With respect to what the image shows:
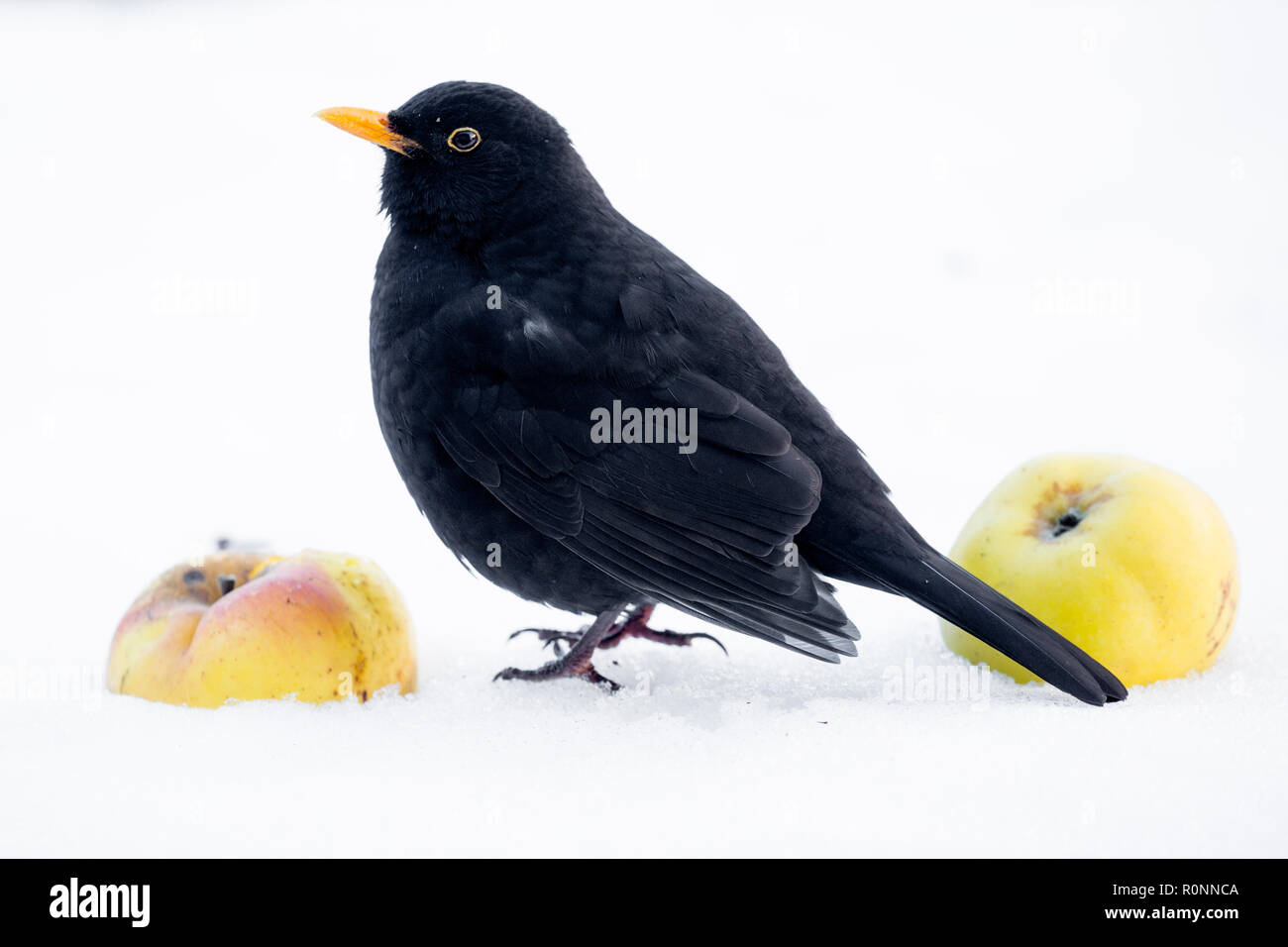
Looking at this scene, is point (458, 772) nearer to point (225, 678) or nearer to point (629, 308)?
point (225, 678)

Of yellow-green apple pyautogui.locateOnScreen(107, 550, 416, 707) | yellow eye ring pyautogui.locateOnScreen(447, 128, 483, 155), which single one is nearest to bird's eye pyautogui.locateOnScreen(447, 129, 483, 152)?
yellow eye ring pyautogui.locateOnScreen(447, 128, 483, 155)

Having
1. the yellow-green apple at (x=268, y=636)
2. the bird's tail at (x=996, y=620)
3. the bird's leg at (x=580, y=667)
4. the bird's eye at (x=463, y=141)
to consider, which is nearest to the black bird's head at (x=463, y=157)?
the bird's eye at (x=463, y=141)

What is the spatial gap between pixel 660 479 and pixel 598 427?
0.20 m

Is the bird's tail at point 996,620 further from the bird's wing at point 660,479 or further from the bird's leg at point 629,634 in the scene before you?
the bird's leg at point 629,634

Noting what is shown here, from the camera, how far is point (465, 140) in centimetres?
302

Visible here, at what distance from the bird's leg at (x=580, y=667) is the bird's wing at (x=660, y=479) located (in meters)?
0.46

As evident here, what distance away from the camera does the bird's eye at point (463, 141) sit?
119 inches

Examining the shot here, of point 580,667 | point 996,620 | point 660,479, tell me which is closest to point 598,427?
point 660,479

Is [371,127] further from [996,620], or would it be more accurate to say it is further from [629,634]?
[996,620]

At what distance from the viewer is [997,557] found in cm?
301

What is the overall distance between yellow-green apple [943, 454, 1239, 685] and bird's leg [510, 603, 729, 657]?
89 cm

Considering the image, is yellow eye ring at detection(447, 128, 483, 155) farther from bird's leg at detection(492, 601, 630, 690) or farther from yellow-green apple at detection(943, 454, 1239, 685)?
yellow-green apple at detection(943, 454, 1239, 685)

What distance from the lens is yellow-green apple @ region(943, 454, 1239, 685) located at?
9.27 ft

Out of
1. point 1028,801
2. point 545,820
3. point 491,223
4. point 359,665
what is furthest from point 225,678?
point 1028,801
